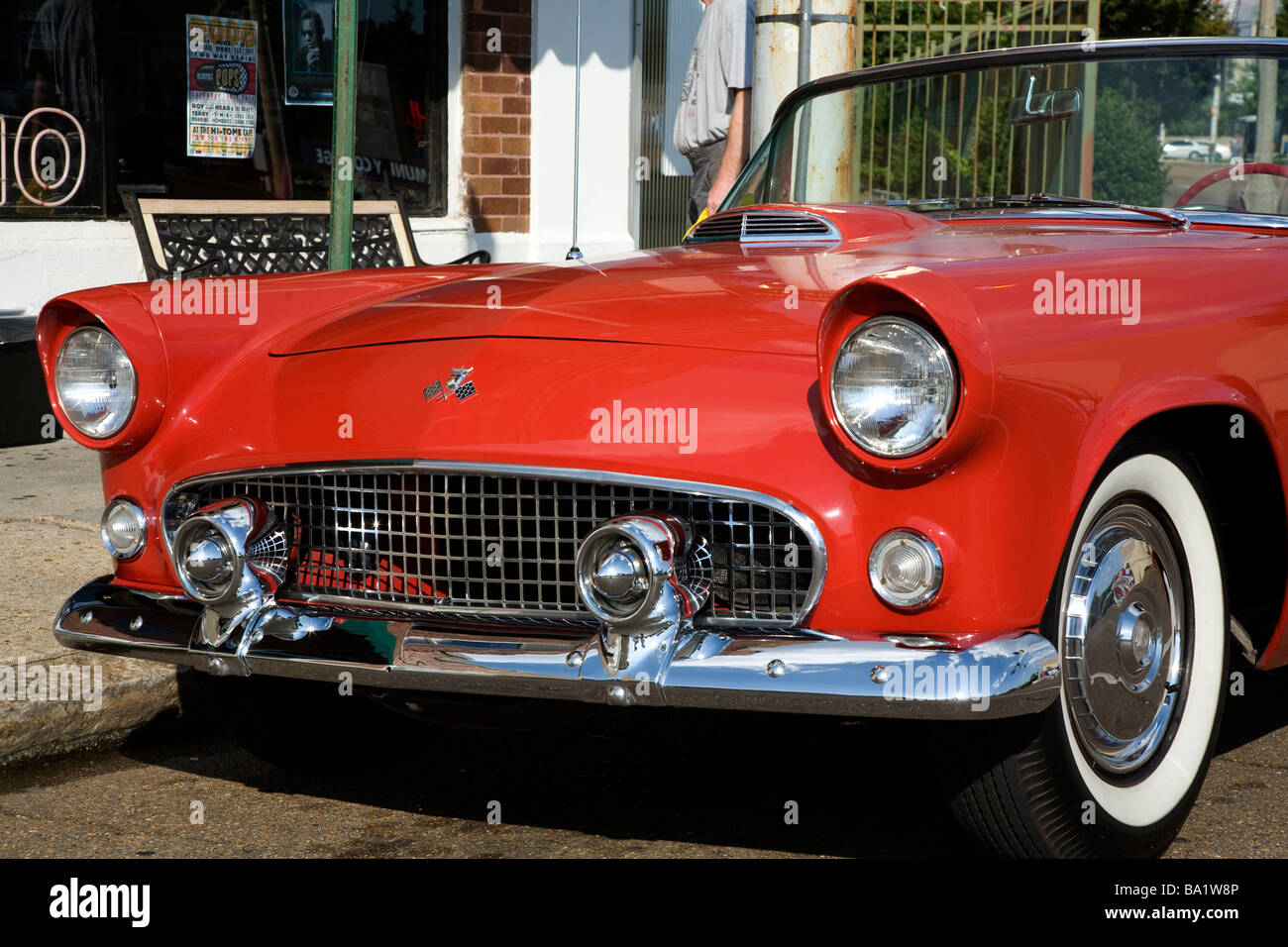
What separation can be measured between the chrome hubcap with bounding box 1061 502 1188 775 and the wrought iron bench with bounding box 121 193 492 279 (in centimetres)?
386

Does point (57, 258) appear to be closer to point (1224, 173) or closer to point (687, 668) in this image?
point (1224, 173)

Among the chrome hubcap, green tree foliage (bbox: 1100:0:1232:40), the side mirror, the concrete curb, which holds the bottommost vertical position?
the concrete curb

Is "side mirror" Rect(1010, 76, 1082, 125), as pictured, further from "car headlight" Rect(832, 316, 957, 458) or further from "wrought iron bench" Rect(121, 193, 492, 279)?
"wrought iron bench" Rect(121, 193, 492, 279)

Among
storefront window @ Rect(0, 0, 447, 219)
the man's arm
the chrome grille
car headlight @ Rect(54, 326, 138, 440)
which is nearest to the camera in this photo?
the chrome grille

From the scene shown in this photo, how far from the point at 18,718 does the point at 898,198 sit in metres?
2.39

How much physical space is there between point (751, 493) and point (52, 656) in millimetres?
2011

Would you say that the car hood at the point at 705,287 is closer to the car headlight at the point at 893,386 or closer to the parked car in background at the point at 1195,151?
the car headlight at the point at 893,386

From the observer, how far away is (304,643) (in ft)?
8.98

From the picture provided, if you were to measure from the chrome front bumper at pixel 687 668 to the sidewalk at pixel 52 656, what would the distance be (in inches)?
36.8

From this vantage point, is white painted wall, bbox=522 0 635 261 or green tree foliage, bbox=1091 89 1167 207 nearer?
green tree foliage, bbox=1091 89 1167 207

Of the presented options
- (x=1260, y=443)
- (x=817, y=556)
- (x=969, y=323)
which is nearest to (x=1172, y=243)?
(x=1260, y=443)

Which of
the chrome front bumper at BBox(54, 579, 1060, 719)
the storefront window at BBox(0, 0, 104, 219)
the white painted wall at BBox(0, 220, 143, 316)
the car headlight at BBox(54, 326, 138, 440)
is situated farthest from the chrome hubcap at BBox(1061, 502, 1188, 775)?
the storefront window at BBox(0, 0, 104, 219)

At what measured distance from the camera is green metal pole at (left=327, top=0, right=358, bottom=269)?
17.6 feet

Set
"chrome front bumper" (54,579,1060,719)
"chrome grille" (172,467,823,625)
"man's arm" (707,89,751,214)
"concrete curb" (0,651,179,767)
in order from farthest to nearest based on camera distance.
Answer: "man's arm" (707,89,751,214), "concrete curb" (0,651,179,767), "chrome grille" (172,467,823,625), "chrome front bumper" (54,579,1060,719)
